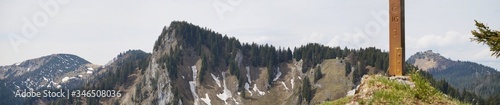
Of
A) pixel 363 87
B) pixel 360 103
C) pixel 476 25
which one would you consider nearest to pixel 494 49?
pixel 476 25

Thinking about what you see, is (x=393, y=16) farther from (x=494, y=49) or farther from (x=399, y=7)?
(x=494, y=49)

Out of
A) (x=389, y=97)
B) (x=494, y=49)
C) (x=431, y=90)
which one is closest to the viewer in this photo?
(x=389, y=97)

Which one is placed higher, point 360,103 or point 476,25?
Answer: point 476,25

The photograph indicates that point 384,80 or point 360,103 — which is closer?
point 360,103

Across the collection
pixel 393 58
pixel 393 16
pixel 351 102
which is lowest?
pixel 351 102

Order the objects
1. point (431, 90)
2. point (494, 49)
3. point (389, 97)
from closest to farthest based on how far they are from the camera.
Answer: point (389, 97), point (431, 90), point (494, 49)

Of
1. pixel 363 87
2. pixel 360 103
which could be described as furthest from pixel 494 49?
pixel 360 103

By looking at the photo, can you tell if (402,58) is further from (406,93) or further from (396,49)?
(406,93)
